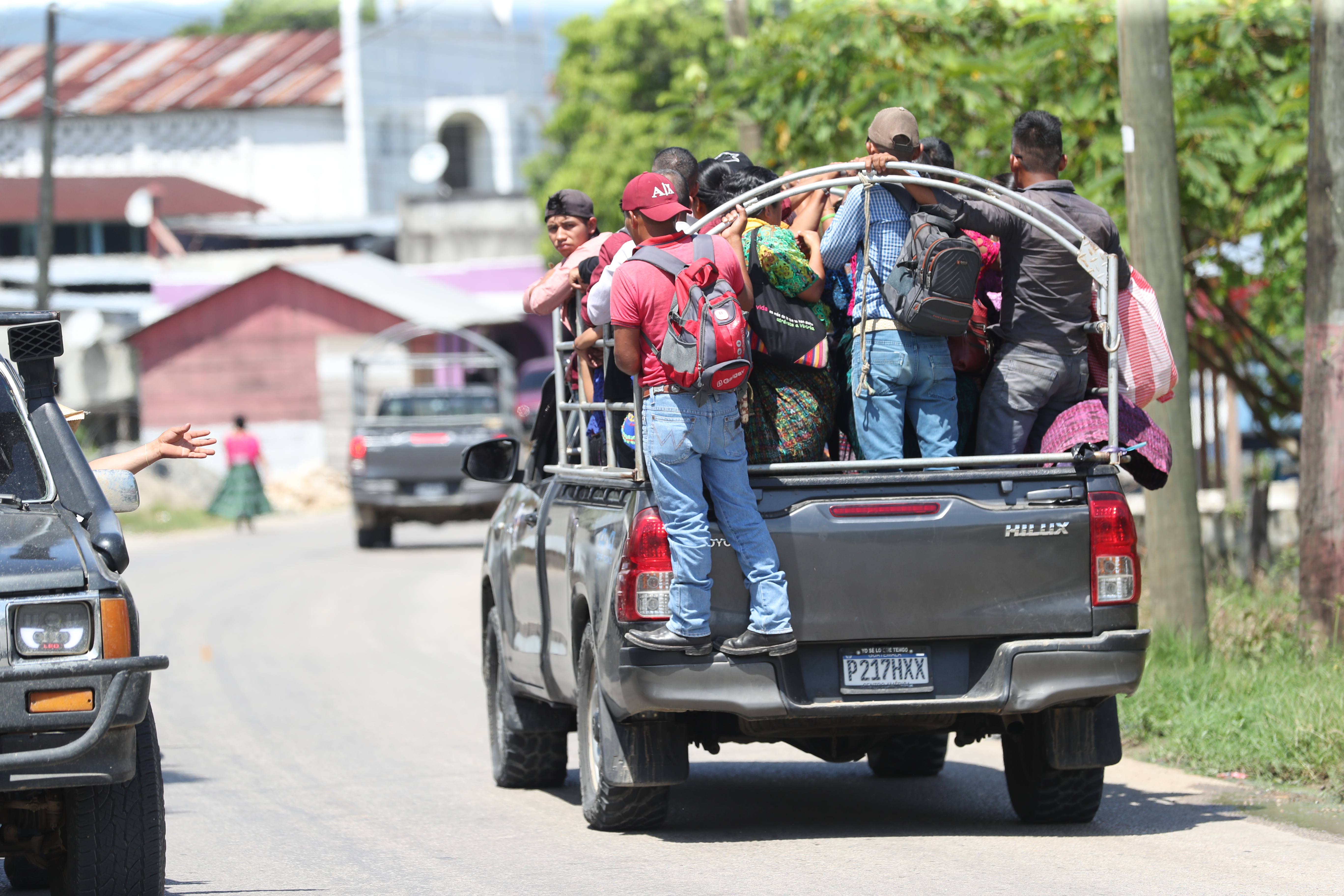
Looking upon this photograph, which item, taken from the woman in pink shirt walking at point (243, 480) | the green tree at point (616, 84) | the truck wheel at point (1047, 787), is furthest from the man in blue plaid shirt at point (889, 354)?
the green tree at point (616, 84)

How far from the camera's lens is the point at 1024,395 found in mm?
7461

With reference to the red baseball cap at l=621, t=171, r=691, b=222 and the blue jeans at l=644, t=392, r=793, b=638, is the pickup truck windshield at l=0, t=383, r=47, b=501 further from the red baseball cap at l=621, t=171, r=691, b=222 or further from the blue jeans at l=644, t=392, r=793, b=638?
the red baseball cap at l=621, t=171, r=691, b=222

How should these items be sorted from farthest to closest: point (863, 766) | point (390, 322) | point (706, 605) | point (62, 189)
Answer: point (62, 189)
point (390, 322)
point (863, 766)
point (706, 605)

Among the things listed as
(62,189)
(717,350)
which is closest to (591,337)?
(717,350)

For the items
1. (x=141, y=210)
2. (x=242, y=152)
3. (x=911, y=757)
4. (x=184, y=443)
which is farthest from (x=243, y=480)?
(x=242, y=152)

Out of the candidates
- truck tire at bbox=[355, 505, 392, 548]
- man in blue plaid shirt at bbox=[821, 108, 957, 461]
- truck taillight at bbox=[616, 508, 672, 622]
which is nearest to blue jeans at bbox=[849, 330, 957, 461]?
man in blue plaid shirt at bbox=[821, 108, 957, 461]

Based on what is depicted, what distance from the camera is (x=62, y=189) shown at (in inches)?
2251

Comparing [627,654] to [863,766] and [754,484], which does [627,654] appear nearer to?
[754,484]

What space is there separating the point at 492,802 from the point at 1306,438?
4.72 meters

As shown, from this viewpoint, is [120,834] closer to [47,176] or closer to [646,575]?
[646,575]

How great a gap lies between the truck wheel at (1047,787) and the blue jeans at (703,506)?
4.61 ft

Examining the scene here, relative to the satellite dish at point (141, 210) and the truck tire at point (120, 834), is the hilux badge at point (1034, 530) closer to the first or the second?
the truck tire at point (120, 834)

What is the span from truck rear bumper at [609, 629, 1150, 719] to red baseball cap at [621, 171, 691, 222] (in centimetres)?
166

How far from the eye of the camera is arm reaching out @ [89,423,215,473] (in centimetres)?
677
